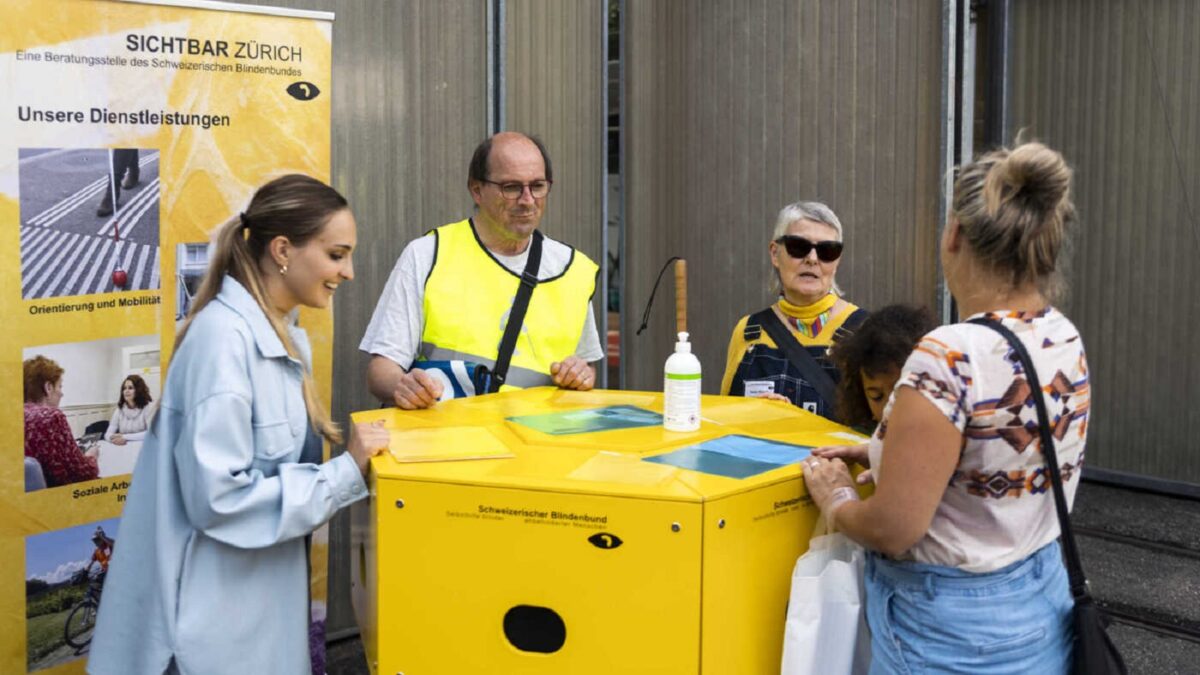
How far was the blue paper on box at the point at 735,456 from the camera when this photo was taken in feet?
6.50

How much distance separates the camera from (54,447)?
10.7 feet

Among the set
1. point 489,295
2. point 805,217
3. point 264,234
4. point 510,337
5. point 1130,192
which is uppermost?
point 1130,192

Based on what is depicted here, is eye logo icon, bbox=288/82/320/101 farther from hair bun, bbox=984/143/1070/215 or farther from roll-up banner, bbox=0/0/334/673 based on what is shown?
hair bun, bbox=984/143/1070/215

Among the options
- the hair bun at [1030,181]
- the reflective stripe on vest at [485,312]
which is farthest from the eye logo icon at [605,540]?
the reflective stripe on vest at [485,312]

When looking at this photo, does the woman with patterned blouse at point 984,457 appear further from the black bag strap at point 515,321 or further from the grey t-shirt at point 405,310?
the grey t-shirt at point 405,310

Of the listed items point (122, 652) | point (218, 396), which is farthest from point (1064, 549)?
point (122, 652)

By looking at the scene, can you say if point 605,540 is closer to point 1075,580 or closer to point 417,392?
point 1075,580

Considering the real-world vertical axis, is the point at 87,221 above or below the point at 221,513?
above

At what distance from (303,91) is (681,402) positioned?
215cm

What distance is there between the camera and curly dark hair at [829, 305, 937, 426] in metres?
2.35

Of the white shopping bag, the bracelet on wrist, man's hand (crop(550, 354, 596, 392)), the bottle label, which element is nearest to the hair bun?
the bracelet on wrist

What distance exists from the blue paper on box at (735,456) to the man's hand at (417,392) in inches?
30.3

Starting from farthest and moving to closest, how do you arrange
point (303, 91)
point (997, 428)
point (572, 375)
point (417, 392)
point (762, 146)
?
point (762, 146), point (303, 91), point (572, 375), point (417, 392), point (997, 428)

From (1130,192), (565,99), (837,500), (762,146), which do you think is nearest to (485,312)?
(837,500)
